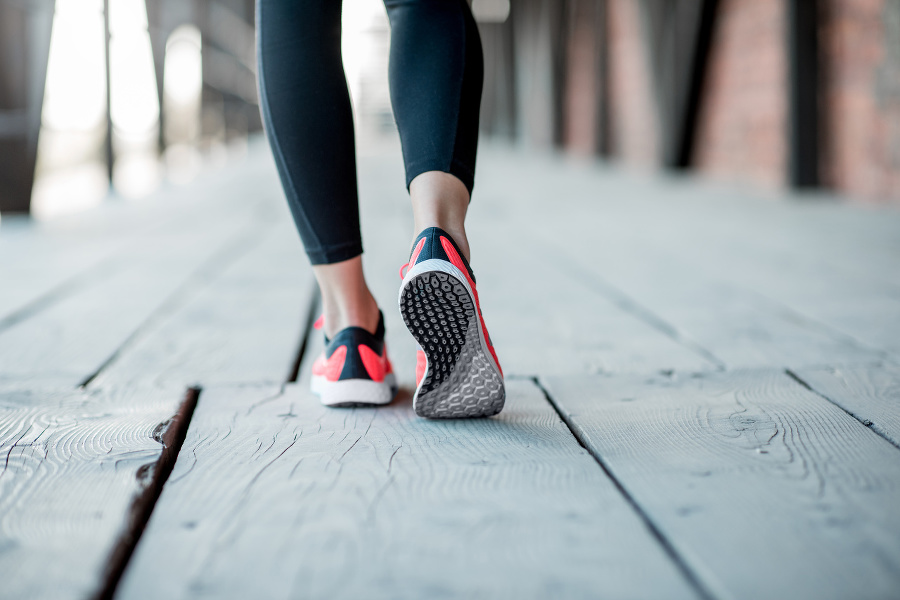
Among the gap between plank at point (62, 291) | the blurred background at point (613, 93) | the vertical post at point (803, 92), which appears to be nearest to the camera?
the gap between plank at point (62, 291)

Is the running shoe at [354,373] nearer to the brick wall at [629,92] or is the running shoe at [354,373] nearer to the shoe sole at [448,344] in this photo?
the shoe sole at [448,344]

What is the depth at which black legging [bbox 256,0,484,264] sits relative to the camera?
73 cm

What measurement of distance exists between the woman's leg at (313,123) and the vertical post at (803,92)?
2792 mm

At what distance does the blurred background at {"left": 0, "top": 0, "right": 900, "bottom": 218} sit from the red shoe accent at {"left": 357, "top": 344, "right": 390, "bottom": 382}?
356 millimetres

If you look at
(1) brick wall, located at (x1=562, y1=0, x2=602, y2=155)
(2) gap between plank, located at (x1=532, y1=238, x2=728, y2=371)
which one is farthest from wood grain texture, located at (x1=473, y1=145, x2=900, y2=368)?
(1) brick wall, located at (x1=562, y1=0, x2=602, y2=155)

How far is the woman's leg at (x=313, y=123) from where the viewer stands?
0.74 m

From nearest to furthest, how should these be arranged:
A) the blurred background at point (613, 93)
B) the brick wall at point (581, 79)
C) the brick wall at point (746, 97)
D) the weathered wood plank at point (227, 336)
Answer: the weathered wood plank at point (227, 336) < the blurred background at point (613, 93) < the brick wall at point (746, 97) < the brick wall at point (581, 79)

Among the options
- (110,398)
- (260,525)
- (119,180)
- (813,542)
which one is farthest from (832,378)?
(119,180)

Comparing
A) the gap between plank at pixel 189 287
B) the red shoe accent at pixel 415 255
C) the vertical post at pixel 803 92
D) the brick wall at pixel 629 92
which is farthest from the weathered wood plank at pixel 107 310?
the brick wall at pixel 629 92

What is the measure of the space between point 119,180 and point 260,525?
4041 mm

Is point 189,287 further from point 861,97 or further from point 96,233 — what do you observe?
point 861,97

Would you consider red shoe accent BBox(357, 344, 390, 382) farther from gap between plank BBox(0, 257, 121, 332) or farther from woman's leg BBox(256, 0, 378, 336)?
gap between plank BBox(0, 257, 121, 332)

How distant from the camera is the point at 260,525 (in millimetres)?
519

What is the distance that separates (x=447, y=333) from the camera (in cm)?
67
